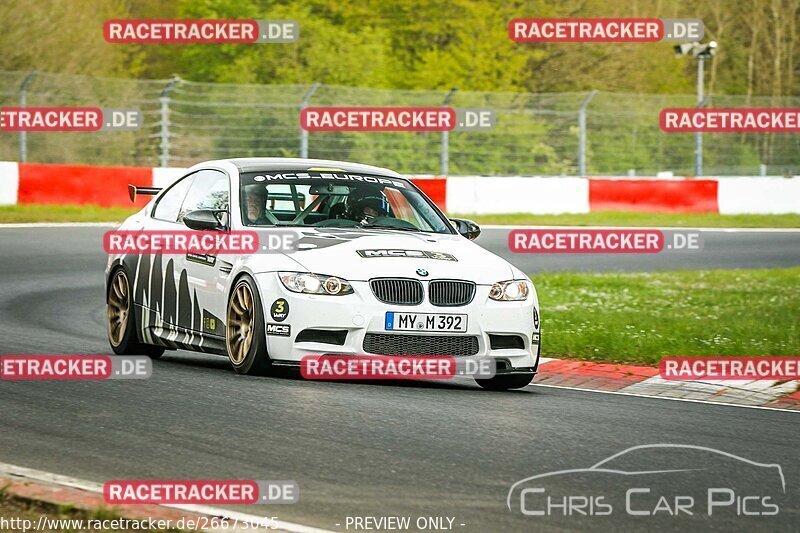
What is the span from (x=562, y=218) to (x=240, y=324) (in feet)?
68.4

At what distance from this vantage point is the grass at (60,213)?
25.6m

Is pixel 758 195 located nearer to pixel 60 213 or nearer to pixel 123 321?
pixel 60 213

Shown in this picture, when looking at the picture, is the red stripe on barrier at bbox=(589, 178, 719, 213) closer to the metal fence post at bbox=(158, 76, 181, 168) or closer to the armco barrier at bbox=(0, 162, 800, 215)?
the armco barrier at bbox=(0, 162, 800, 215)

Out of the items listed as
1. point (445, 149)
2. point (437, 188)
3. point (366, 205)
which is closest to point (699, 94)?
point (445, 149)

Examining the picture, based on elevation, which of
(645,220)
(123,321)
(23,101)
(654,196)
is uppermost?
(23,101)

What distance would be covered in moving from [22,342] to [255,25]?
33885mm

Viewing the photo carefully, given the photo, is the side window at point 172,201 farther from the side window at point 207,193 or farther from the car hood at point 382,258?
the car hood at point 382,258

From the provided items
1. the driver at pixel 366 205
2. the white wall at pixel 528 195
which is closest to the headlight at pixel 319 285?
the driver at pixel 366 205

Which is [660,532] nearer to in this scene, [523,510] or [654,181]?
Result: [523,510]

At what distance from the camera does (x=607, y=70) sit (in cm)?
5391

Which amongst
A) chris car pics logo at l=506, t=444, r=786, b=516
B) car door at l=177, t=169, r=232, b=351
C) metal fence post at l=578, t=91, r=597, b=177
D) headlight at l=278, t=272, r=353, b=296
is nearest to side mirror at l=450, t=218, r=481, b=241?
car door at l=177, t=169, r=232, b=351

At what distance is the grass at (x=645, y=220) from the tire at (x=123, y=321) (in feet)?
58.5

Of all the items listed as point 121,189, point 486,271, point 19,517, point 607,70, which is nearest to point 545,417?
point 486,271

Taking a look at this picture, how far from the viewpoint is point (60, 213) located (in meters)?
26.7
